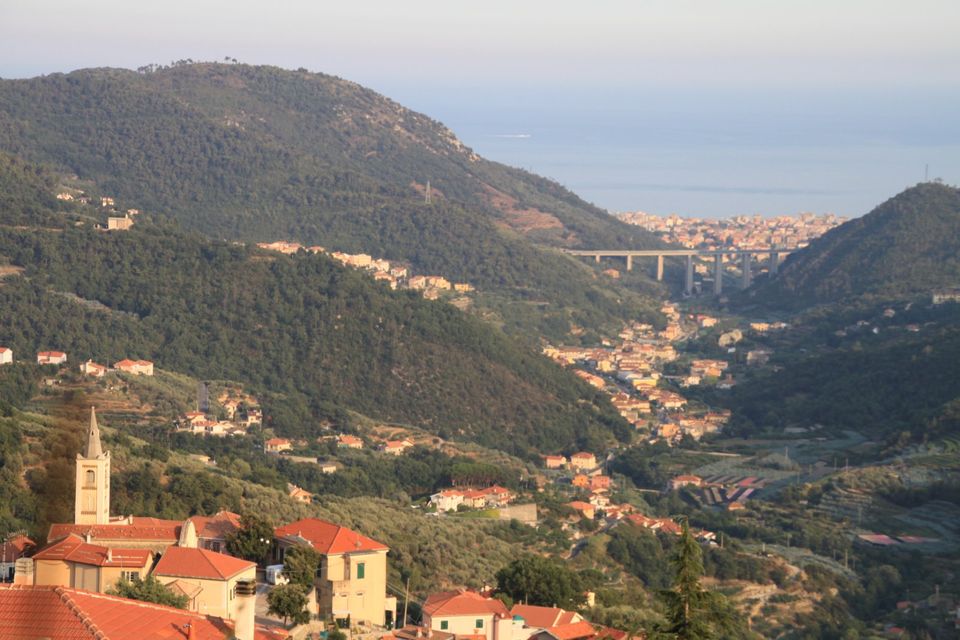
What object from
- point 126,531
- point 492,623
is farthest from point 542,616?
point 126,531

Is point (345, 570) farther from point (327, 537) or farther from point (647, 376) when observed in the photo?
point (647, 376)

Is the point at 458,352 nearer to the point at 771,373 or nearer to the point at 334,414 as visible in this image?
the point at 334,414

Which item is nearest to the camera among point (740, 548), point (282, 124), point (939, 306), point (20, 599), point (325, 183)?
point (20, 599)

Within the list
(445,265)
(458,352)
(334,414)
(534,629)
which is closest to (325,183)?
(445,265)

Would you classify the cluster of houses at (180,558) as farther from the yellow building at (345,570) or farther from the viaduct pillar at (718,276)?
the viaduct pillar at (718,276)

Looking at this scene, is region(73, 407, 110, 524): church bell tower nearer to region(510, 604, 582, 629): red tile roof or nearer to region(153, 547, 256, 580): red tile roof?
region(153, 547, 256, 580): red tile roof
